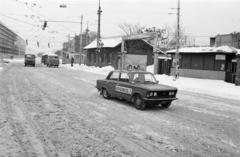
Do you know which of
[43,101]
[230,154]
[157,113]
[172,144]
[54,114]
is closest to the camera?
[230,154]

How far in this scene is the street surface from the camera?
5195 mm

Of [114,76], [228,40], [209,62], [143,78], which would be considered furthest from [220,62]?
[143,78]

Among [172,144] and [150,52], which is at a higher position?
[150,52]

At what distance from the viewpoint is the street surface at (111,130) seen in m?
5.20

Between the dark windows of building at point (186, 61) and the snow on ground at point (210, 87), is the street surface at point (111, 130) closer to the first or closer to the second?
the snow on ground at point (210, 87)

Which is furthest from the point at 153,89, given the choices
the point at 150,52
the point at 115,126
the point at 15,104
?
the point at 150,52

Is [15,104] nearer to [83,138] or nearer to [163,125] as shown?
[83,138]

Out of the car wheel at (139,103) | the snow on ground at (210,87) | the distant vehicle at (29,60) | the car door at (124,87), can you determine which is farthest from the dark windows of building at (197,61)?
the distant vehicle at (29,60)

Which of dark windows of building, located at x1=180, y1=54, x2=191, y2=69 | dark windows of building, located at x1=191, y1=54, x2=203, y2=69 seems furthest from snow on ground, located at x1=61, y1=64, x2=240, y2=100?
dark windows of building, located at x1=180, y1=54, x2=191, y2=69

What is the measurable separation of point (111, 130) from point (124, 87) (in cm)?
394

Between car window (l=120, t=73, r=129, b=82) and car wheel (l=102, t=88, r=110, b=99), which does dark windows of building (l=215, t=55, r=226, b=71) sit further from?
car window (l=120, t=73, r=129, b=82)

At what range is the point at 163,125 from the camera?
24.2 ft

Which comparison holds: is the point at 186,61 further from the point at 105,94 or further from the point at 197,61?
the point at 105,94

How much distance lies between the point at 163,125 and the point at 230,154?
2.36 metres
